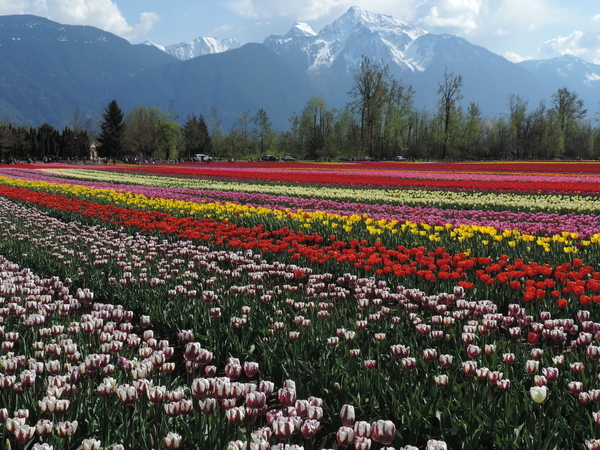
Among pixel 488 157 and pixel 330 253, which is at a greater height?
pixel 488 157

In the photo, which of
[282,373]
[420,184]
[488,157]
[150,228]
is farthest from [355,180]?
[488,157]

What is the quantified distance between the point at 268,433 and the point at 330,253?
4428 millimetres

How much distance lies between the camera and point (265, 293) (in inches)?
193

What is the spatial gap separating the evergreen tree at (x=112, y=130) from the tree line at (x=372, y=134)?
0.19m

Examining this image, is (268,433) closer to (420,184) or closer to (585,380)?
(585,380)

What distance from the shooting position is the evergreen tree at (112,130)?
88375mm

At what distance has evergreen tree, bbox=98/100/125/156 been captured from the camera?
88.4m

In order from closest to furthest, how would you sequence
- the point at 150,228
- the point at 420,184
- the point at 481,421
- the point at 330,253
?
1. the point at 481,421
2. the point at 330,253
3. the point at 150,228
4. the point at 420,184

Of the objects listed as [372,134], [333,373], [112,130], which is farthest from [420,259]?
[112,130]

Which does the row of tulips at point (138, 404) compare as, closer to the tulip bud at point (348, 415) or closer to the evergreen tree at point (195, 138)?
the tulip bud at point (348, 415)

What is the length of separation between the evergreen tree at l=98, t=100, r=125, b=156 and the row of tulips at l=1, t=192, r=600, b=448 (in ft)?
299

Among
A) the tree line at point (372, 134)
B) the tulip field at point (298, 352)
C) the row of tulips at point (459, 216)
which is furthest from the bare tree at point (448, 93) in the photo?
the tulip field at point (298, 352)

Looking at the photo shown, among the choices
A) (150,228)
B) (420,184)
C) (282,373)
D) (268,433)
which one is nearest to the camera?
(268,433)

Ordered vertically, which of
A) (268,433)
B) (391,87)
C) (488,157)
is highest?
(391,87)
